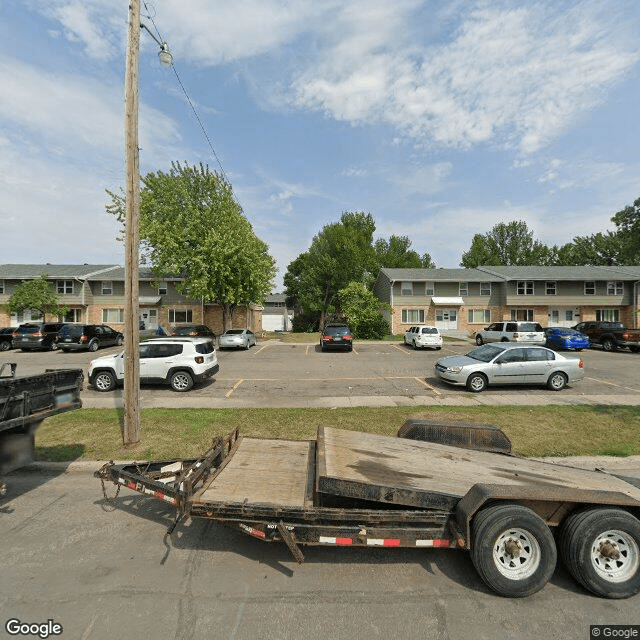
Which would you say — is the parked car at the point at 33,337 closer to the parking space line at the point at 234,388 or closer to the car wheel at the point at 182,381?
the car wheel at the point at 182,381

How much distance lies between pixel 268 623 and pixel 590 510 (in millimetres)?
2911

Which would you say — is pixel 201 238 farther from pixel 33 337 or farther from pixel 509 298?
pixel 509 298

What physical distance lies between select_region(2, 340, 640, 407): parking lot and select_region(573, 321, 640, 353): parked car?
340 cm

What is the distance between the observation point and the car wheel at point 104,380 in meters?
12.0

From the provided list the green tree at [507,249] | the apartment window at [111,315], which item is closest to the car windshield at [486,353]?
the apartment window at [111,315]

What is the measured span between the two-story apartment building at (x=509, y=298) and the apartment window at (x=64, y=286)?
31.3m

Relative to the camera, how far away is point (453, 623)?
2916 mm

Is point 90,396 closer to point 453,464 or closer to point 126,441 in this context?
point 126,441

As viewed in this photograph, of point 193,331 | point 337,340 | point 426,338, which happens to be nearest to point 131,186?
point 337,340

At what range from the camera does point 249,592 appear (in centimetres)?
323

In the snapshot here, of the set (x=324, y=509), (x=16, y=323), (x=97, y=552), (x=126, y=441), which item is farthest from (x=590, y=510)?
(x=16, y=323)

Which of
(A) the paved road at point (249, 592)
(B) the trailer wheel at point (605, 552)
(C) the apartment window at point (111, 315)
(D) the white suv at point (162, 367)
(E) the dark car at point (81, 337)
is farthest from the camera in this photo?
(C) the apartment window at point (111, 315)

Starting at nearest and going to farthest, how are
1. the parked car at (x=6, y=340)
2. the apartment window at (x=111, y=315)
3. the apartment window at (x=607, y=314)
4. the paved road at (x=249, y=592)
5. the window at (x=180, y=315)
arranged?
the paved road at (x=249, y=592), the parked car at (x=6, y=340), the apartment window at (x=607, y=314), the window at (x=180, y=315), the apartment window at (x=111, y=315)

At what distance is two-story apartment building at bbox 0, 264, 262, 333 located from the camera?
3631 centimetres
